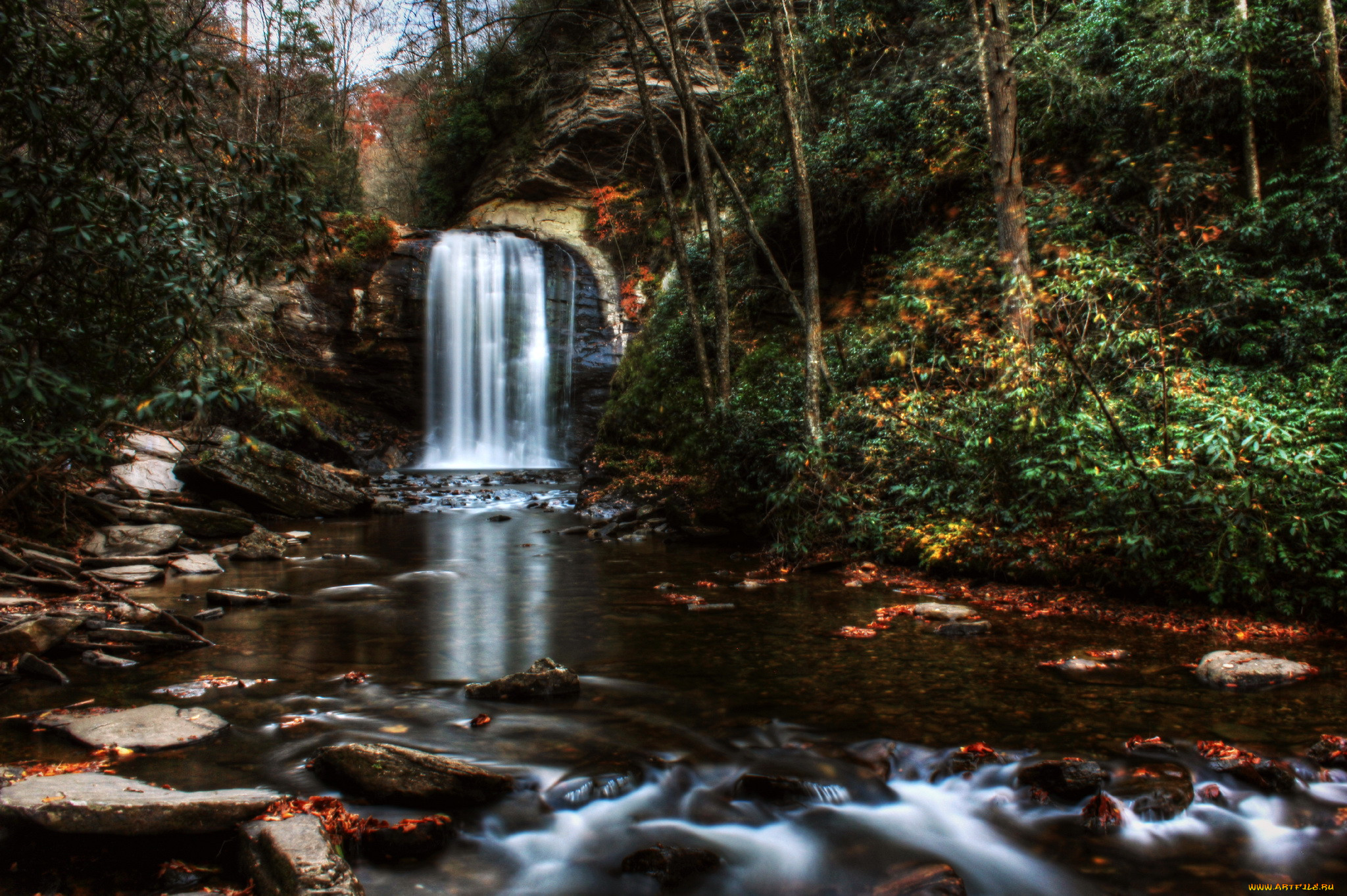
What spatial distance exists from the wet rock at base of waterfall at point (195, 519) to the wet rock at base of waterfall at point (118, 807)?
8537mm

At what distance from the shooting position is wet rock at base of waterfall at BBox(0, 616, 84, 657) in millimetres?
4547

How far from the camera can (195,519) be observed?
10414mm

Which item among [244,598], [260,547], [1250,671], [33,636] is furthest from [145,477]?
[1250,671]

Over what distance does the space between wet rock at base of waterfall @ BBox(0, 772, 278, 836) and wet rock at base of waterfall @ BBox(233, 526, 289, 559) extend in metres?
7.05

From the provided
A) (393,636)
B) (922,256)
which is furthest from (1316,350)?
(393,636)

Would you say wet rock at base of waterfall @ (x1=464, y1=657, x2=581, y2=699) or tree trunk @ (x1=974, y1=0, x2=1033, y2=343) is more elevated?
tree trunk @ (x1=974, y1=0, x2=1033, y2=343)

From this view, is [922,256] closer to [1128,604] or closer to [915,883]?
[1128,604]

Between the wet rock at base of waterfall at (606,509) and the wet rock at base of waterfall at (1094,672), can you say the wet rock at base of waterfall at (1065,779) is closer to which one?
the wet rock at base of waterfall at (1094,672)

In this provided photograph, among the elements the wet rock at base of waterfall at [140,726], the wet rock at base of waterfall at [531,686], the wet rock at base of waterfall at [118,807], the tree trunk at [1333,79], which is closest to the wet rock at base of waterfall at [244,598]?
the wet rock at base of waterfall at [140,726]

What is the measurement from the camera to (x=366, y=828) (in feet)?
8.93

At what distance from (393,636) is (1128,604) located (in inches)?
242

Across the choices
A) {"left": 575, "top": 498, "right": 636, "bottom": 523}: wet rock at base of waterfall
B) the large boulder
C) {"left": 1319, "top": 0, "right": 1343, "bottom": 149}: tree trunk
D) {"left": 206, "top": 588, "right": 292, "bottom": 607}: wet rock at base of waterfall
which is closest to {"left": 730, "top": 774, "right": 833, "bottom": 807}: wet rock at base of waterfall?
{"left": 206, "top": 588, "right": 292, "bottom": 607}: wet rock at base of waterfall

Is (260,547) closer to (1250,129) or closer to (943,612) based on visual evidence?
(943,612)

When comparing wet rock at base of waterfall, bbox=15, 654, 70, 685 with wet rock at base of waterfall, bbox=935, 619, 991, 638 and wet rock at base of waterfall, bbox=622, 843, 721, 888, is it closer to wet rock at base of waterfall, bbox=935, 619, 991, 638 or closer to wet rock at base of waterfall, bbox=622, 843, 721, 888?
wet rock at base of waterfall, bbox=622, 843, 721, 888
